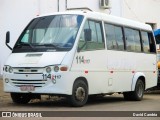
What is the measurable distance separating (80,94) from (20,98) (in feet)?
6.41

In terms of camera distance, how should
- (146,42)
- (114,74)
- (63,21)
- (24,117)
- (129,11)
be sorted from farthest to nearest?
(129,11), (146,42), (114,74), (63,21), (24,117)

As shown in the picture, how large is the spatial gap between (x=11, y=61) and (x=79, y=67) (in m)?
1.87

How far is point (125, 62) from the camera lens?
1641 centimetres

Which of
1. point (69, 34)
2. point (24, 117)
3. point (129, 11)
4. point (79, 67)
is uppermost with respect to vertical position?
point (129, 11)

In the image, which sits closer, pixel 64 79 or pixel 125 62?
pixel 64 79

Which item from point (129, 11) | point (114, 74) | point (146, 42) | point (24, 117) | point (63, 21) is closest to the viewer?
point (24, 117)

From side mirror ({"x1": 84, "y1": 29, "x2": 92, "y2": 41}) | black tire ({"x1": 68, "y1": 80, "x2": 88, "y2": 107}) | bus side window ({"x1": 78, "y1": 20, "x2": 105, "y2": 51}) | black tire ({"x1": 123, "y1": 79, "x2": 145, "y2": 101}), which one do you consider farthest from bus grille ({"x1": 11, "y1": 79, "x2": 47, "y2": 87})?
black tire ({"x1": 123, "y1": 79, "x2": 145, "y2": 101})

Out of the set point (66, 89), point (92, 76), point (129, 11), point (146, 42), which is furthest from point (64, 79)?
point (129, 11)

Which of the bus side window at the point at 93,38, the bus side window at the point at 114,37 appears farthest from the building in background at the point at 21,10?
the bus side window at the point at 93,38

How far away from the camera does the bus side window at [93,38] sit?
13992 millimetres

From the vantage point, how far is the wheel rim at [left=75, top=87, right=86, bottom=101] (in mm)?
13633

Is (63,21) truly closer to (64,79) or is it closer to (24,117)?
(64,79)

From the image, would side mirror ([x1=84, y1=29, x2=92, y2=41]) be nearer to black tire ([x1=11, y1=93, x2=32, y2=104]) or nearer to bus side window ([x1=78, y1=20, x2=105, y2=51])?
bus side window ([x1=78, y1=20, x2=105, y2=51])

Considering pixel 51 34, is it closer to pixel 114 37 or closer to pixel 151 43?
pixel 114 37
